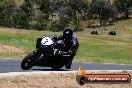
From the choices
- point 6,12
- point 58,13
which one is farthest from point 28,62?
point 58,13

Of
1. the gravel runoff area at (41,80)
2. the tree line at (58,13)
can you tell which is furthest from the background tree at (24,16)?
the gravel runoff area at (41,80)

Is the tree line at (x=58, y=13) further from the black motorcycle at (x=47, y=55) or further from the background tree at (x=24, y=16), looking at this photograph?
the black motorcycle at (x=47, y=55)

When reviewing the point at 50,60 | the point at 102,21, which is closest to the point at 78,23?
the point at 102,21

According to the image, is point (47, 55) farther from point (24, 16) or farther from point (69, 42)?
point (24, 16)

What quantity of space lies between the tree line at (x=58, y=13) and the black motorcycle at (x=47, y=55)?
298 feet

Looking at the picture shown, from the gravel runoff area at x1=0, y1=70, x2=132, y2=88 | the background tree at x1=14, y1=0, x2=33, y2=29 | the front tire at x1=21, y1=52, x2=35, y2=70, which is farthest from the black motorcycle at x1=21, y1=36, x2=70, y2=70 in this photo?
the background tree at x1=14, y1=0, x2=33, y2=29

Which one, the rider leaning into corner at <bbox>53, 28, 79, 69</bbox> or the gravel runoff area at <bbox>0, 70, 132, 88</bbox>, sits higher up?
the rider leaning into corner at <bbox>53, 28, 79, 69</bbox>

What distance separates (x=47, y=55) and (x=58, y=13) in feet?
359

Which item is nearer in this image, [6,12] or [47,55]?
[47,55]

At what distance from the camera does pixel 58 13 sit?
125875 millimetres

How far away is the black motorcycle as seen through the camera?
55.1ft

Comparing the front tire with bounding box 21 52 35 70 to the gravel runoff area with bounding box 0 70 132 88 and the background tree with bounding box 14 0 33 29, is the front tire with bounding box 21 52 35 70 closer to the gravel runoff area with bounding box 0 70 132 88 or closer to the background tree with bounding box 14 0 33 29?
the gravel runoff area with bounding box 0 70 132 88

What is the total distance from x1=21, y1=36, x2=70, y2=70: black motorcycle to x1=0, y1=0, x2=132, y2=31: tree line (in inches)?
A: 3580

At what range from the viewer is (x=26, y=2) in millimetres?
120188
